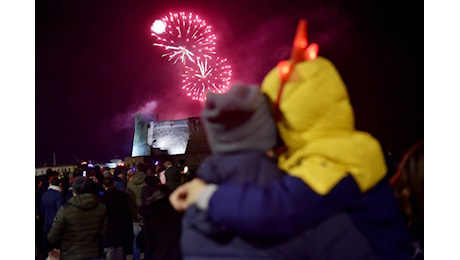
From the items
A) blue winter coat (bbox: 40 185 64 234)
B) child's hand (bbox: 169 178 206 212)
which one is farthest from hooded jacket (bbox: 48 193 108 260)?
child's hand (bbox: 169 178 206 212)

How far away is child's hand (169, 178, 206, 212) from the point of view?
132 cm

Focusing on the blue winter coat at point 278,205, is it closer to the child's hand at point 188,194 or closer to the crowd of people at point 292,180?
the crowd of people at point 292,180

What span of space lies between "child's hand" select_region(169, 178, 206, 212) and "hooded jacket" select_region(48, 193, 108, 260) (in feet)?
9.95

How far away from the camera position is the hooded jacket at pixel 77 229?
4059 mm

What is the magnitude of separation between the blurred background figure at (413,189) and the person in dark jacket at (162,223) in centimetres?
259

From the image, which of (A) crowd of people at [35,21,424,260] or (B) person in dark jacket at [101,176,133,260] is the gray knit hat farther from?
(B) person in dark jacket at [101,176,133,260]

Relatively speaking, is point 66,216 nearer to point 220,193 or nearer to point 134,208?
point 134,208

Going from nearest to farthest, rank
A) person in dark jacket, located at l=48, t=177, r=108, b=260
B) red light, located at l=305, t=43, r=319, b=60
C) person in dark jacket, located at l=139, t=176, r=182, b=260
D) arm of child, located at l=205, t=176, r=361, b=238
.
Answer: arm of child, located at l=205, t=176, r=361, b=238 → red light, located at l=305, t=43, r=319, b=60 → person in dark jacket, located at l=139, t=176, r=182, b=260 → person in dark jacket, located at l=48, t=177, r=108, b=260

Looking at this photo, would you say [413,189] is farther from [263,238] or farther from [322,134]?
[263,238]

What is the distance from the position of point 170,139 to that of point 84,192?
115 feet

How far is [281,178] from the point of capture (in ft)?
4.35

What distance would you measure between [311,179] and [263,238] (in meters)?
0.24

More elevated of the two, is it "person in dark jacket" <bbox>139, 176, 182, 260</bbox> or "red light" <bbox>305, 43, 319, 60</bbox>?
"red light" <bbox>305, 43, 319, 60</bbox>

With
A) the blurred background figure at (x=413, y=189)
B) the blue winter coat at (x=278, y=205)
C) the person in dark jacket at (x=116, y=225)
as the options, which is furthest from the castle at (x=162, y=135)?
the blue winter coat at (x=278, y=205)
